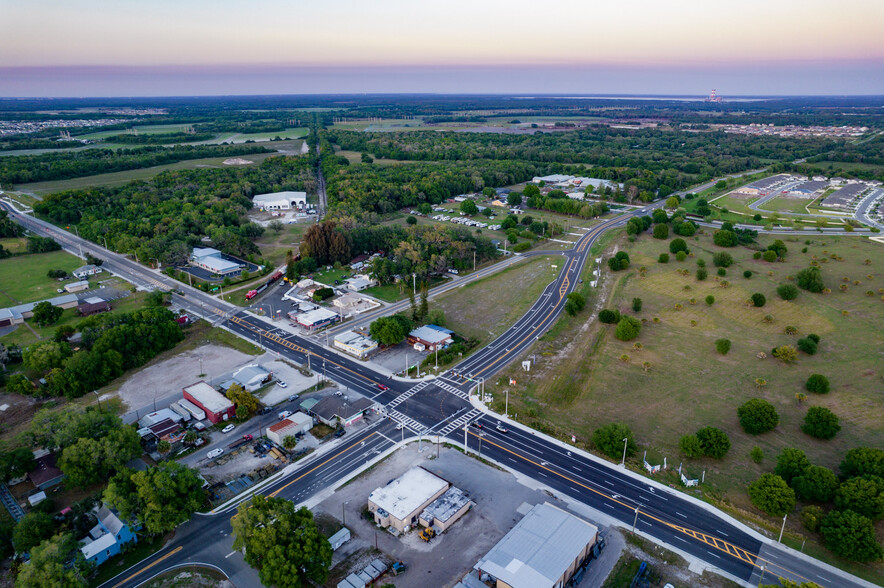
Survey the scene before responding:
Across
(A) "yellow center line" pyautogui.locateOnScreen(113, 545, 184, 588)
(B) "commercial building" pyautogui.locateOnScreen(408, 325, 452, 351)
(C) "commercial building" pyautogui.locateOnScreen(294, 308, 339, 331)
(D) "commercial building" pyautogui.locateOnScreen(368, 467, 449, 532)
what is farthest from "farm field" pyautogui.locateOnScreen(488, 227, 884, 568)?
(A) "yellow center line" pyautogui.locateOnScreen(113, 545, 184, 588)

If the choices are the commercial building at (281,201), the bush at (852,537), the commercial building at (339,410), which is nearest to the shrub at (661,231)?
the bush at (852,537)

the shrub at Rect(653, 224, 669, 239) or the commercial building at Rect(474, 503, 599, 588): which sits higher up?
the shrub at Rect(653, 224, 669, 239)

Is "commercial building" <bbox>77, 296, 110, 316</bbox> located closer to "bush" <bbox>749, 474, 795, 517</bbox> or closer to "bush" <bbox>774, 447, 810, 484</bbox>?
"bush" <bbox>749, 474, 795, 517</bbox>

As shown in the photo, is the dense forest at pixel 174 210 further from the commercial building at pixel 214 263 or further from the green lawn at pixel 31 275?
the green lawn at pixel 31 275

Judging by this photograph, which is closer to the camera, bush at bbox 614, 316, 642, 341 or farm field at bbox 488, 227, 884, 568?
farm field at bbox 488, 227, 884, 568

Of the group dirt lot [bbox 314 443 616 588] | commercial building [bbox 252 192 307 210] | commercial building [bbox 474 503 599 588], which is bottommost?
dirt lot [bbox 314 443 616 588]

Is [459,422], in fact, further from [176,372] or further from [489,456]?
[176,372]

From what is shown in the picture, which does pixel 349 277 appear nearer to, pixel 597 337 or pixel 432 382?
pixel 432 382
